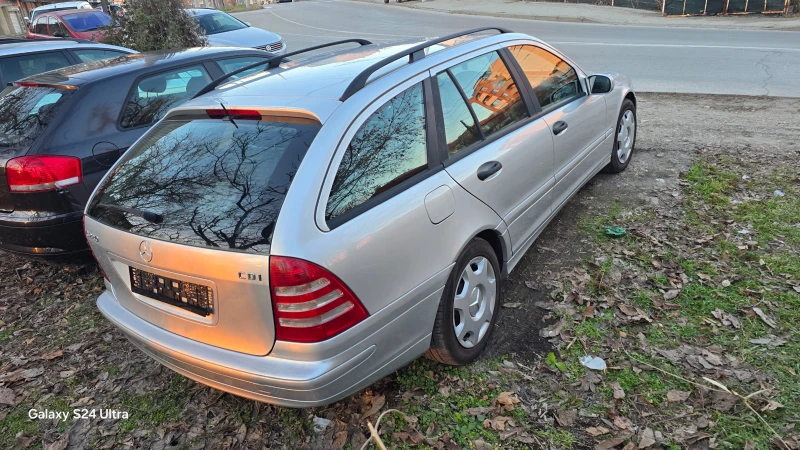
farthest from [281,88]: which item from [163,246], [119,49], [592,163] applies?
[119,49]

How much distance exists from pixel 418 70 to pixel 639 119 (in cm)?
556

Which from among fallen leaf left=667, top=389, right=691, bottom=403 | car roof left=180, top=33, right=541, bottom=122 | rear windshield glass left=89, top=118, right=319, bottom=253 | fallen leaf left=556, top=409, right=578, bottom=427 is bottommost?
fallen leaf left=556, top=409, right=578, bottom=427

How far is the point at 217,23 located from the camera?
14000mm

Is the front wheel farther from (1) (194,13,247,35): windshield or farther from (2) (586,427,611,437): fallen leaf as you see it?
(1) (194,13,247,35): windshield

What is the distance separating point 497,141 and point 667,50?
471 inches

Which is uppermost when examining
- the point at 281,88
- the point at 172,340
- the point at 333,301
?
the point at 281,88

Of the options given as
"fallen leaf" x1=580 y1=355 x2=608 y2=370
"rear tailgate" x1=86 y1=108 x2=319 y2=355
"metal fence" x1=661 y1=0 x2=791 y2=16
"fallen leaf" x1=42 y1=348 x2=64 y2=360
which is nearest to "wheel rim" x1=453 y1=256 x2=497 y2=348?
"fallen leaf" x1=580 y1=355 x2=608 y2=370

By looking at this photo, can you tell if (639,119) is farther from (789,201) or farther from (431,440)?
(431,440)

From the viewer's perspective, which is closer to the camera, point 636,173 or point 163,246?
point 163,246

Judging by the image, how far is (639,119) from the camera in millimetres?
7582

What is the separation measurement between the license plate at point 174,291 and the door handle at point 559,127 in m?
2.74

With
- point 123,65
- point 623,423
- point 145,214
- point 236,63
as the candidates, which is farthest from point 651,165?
point 123,65

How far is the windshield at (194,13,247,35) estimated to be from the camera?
44.9 feet

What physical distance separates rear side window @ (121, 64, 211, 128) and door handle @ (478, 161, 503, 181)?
2.98 meters
